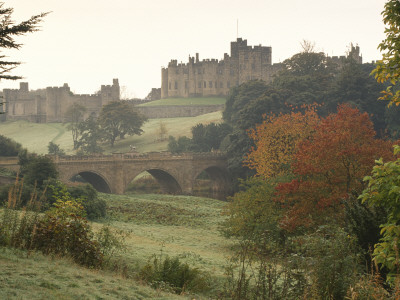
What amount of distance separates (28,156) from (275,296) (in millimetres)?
39210

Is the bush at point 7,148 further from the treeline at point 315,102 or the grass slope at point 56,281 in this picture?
the grass slope at point 56,281

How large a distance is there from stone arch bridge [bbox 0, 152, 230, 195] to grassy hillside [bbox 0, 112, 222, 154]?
1932cm

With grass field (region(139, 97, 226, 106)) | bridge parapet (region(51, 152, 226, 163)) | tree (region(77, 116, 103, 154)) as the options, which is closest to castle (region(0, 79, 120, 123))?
grass field (region(139, 97, 226, 106))

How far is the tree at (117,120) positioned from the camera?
91.6 meters

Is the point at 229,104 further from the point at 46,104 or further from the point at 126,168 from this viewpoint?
the point at 46,104

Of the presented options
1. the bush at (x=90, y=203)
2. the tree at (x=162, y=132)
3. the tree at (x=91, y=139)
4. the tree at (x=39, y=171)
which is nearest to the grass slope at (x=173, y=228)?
the bush at (x=90, y=203)

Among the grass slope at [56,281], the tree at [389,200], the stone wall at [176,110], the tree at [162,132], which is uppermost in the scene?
the stone wall at [176,110]

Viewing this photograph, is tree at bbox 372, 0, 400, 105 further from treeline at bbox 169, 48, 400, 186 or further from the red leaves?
treeline at bbox 169, 48, 400, 186

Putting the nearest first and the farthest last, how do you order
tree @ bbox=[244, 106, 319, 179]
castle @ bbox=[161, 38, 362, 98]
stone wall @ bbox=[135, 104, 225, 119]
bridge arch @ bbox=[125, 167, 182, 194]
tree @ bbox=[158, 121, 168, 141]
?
tree @ bbox=[244, 106, 319, 179] < bridge arch @ bbox=[125, 167, 182, 194] < tree @ bbox=[158, 121, 168, 141] < stone wall @ bbox=[135, 104, 225, 119] < castle @ bbox=[161, 38, 362, 98]

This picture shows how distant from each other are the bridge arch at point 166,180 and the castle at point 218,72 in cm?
5698

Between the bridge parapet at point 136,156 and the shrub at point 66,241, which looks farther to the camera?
the bridge parapet at point 136,156

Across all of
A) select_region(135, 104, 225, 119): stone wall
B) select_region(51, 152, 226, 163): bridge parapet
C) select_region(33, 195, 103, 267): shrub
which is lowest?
select_region(33, 195, 103, 267): shrub

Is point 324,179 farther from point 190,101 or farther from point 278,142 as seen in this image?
point 190,101

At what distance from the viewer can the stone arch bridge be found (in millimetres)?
56438
